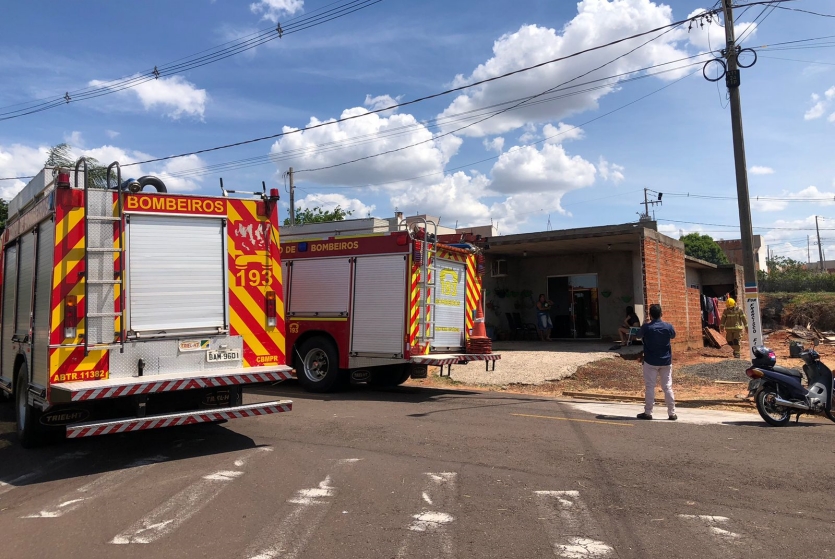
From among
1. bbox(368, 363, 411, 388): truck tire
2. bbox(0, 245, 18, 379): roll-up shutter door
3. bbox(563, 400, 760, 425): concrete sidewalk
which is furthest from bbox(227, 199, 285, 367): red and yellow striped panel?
bbox(368, 363, 411, 388): truck tire

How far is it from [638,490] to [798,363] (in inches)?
574

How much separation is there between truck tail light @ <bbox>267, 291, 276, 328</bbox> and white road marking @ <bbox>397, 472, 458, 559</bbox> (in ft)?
9.91

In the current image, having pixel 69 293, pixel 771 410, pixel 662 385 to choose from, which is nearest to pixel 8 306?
pixel 69 293

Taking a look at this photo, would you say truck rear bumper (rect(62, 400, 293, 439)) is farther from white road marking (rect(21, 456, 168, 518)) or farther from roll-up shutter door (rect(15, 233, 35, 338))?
roll-up shutter door (rect(15, 233, 35, 338))

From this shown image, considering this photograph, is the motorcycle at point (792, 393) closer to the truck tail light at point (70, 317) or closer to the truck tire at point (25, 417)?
the truck tail light at point (70, 317)

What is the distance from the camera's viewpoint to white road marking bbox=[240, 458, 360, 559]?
4.23m

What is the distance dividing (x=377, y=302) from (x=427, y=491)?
6281 millimetres

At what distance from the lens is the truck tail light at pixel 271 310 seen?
7898mm

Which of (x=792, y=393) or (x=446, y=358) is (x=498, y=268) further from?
(x=792, y=393)

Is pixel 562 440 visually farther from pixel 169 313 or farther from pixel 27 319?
pixel 27 319

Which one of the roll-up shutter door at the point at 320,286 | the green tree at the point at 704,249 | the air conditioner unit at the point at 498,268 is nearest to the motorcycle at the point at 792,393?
the roll-up shutter door at the point at 320,286

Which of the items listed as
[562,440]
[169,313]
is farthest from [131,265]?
[562,440]

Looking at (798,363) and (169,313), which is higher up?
(169,313)

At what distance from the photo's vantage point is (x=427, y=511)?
4.98 meters
